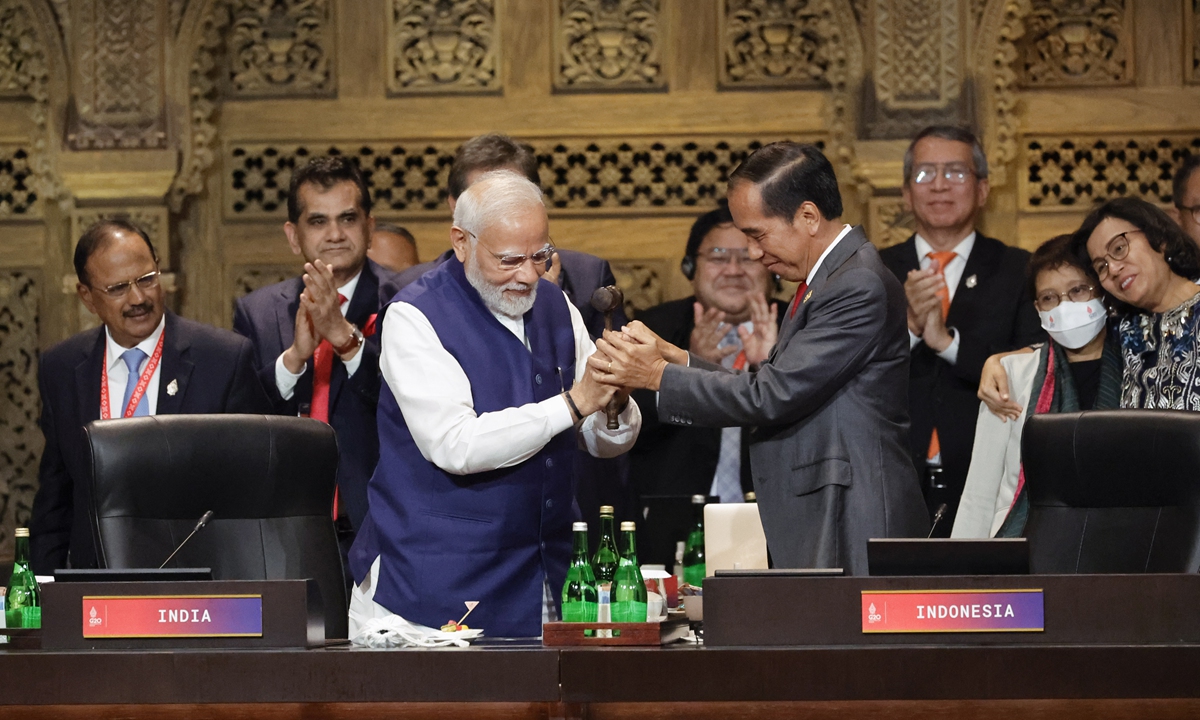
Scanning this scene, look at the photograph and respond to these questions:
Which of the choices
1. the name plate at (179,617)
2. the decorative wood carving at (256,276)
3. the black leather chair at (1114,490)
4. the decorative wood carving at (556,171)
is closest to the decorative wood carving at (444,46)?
the decorative wood carving at (556,171)

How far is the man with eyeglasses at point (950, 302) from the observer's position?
4.08 metres

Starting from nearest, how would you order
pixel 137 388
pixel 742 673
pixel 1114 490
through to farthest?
pixel 742 673 < pixel 1114 490 < pixel 137 388

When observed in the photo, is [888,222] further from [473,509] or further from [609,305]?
[473,509]

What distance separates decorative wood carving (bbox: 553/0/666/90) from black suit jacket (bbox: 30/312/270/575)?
184 centimetres

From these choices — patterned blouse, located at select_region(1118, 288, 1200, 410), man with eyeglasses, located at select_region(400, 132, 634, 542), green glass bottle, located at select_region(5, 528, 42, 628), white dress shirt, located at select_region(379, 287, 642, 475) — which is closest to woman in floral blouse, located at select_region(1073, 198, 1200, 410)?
patterned blouse, located at select_region(1118, 288, 1200, 410)

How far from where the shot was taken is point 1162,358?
3461 mm

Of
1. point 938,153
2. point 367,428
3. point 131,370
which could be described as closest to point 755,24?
point 938,153

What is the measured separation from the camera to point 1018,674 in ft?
6.86

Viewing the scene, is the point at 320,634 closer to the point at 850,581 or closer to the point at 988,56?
the point at 850,581

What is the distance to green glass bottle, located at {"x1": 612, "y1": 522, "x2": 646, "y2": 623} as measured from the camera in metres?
Result: 2.38

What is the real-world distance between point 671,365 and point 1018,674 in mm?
1061

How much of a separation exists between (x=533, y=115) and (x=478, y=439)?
2546mm

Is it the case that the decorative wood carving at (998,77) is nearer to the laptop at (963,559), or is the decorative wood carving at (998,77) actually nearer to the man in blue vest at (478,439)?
the man in blue vest at (478,439)

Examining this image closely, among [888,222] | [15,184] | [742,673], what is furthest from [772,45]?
[742,673]
